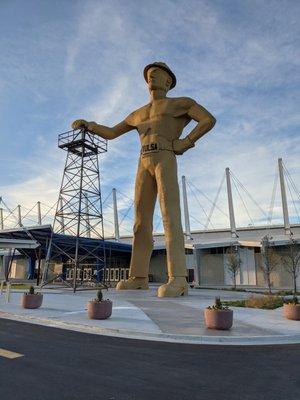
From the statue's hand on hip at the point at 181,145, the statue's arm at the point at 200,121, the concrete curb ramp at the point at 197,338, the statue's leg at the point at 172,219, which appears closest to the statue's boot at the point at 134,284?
the statue's leg at the point at 172,219

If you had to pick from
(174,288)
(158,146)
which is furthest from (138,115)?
(174,288)

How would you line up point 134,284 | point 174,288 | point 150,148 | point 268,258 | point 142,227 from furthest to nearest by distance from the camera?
1. point 268,258
2. point 134,284
3. point 142,227
4. point 150,148
5. point 174,288

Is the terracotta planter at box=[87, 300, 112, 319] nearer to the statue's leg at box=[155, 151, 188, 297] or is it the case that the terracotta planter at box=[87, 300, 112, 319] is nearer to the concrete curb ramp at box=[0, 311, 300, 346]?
the concrete curb ramp at box=[0, 311, 300, 346]

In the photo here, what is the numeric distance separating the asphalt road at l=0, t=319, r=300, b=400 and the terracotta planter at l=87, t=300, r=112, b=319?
8.99 feet

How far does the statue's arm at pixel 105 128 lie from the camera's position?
26.7m

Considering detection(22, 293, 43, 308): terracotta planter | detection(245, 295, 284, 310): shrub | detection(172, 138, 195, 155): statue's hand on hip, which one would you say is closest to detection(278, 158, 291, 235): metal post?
detection(172, 138, 195, 155): statue's hand on hip

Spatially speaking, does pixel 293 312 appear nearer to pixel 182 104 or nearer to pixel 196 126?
pixel 196 126

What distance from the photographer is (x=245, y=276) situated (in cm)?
3975

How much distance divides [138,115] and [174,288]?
11.1m

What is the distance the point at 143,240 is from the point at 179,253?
355cm

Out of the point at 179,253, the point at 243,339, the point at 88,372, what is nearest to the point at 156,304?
the point at 179,253

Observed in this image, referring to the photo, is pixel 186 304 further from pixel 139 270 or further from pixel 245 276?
pixel 245 276

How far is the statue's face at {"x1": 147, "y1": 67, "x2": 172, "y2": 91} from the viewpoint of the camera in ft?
81.4

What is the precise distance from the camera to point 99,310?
13172 mm
